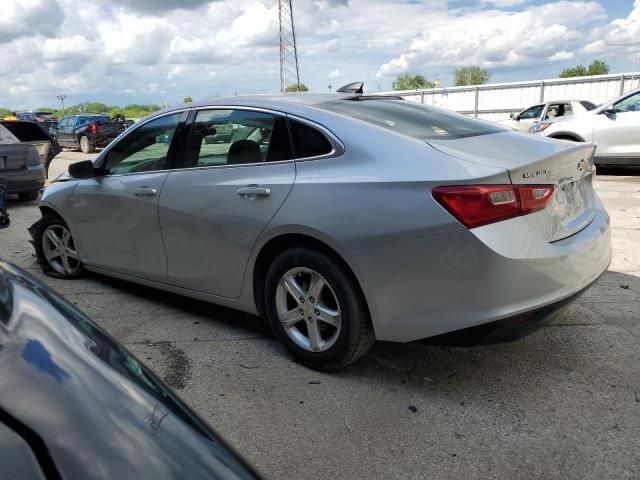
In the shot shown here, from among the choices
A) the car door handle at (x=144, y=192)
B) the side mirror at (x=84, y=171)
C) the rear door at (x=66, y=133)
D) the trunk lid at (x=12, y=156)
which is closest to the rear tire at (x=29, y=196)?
the trunk lid at (x=12, y=156)

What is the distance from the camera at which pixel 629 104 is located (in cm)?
1068

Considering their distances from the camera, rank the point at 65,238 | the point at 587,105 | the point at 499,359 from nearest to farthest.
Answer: the point at 499,359
the point at 65,238
the point at 587,105

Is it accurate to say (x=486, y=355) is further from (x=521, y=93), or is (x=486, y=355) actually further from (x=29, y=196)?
(x=521, y=93)

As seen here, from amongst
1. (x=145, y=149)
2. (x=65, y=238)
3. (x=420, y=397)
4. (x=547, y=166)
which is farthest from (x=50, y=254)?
(x=547, y=166)

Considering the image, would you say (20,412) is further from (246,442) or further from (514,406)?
(514,406)

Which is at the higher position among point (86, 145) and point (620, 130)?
point (620, 130)

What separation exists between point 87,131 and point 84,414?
2541 centimetres

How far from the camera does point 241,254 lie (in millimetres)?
3418

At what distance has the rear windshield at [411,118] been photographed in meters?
3.21

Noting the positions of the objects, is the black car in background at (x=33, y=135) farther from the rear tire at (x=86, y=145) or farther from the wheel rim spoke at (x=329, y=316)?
the rear tire at (x=86, y=145)

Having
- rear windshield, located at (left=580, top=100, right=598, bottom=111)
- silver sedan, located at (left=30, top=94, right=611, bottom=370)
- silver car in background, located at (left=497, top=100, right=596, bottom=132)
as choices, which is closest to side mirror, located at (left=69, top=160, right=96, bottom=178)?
silver sedan, located at (left=30, top=94, right=611, bottom=370)

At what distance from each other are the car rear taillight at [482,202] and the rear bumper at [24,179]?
8676 mm

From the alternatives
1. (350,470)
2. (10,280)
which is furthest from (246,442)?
(10,280)

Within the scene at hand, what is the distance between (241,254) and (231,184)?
42cm
